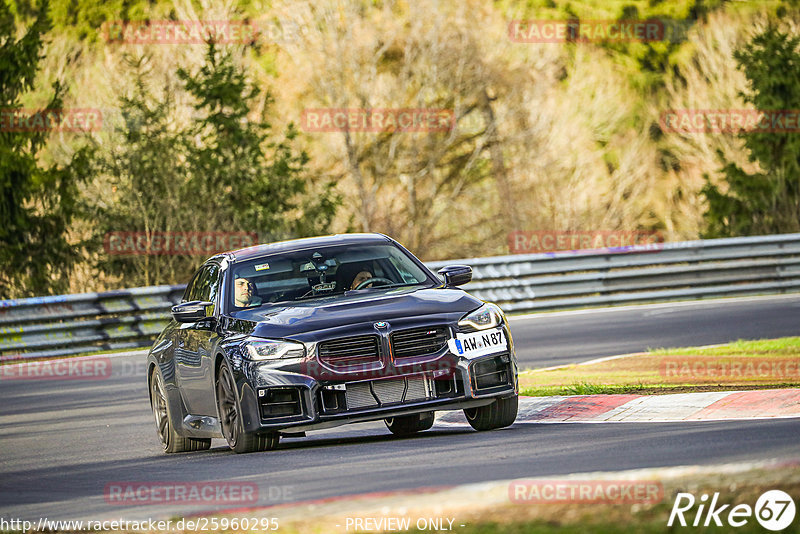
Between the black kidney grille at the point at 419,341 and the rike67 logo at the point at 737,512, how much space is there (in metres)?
4.00

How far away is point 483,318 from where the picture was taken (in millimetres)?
10508

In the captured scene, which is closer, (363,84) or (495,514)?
(495,514)

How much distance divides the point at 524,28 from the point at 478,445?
141 feet

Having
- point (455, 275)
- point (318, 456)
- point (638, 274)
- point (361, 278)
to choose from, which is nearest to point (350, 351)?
point (318, 456)

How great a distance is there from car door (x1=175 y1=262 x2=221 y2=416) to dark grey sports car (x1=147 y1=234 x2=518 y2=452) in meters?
0.02

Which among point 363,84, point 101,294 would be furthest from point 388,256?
point 363,84

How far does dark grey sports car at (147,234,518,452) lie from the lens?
10.1 metres

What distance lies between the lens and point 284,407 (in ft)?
33.3

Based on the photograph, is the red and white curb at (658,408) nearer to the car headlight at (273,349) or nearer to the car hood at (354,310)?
the car hood at (354,310)

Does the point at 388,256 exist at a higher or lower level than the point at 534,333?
higher

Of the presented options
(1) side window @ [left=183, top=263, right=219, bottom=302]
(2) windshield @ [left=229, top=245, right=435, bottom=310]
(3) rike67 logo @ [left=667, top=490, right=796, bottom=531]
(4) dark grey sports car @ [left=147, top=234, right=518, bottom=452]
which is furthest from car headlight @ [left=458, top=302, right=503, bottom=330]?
(3) rike67 logo @ [left=667, top=490, right=796, bottom=531]

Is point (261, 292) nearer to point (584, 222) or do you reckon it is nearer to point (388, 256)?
point (388, 256)

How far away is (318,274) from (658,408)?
9.76 ft

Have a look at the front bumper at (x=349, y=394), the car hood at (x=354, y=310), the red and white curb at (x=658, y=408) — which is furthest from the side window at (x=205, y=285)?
the red and white curb at (x=658, y=408)
